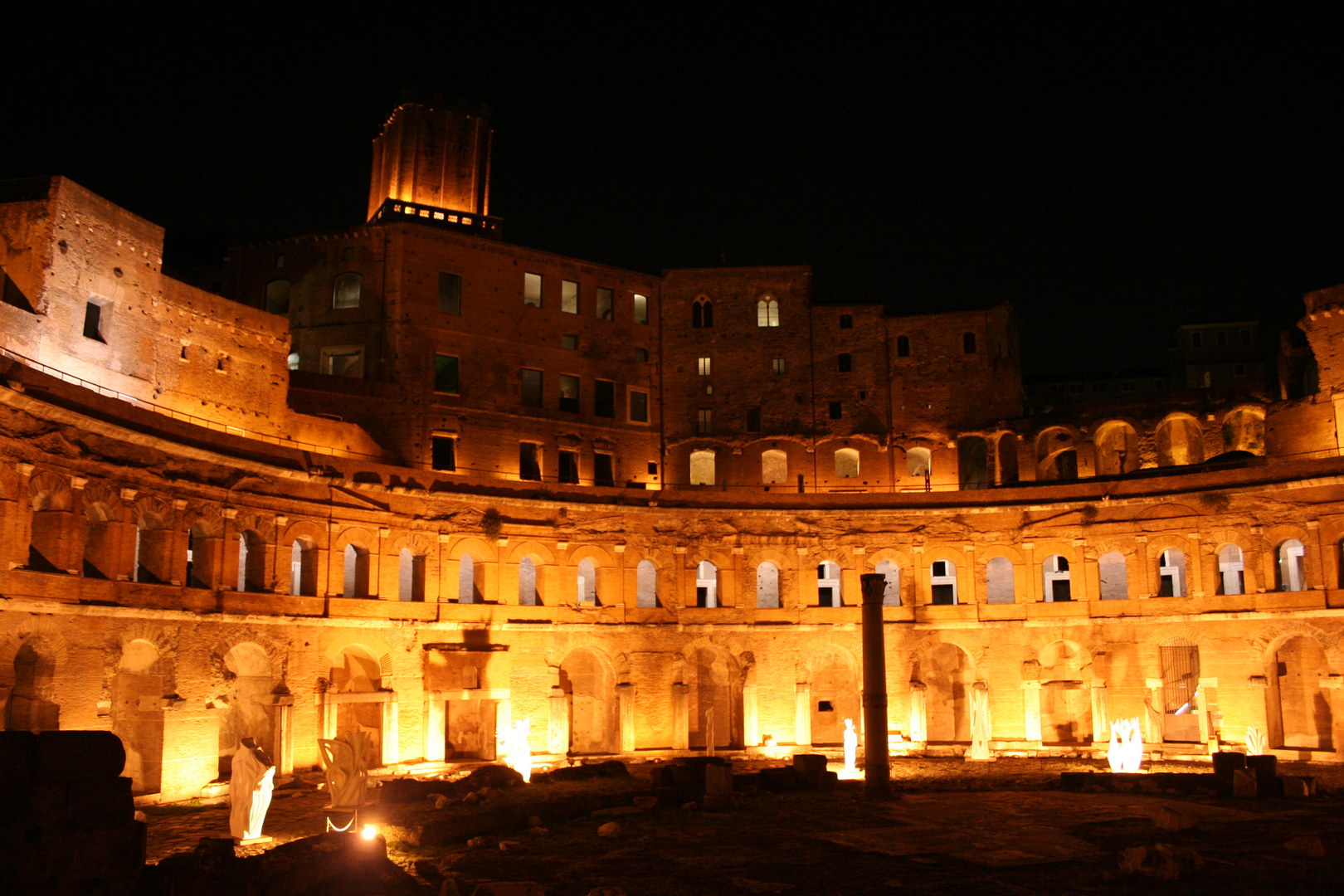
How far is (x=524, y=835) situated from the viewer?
23297 mm

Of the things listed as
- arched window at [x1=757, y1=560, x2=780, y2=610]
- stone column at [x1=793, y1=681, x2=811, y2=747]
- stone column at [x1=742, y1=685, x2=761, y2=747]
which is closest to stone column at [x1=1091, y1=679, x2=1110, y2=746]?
stone column at [x1=793, y1=681, x2=811, y2=747]

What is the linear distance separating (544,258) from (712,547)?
13.4 meters

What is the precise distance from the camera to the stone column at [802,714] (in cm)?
3894

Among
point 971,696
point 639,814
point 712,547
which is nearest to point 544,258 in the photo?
point 712,547

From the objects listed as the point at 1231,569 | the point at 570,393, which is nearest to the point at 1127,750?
the point at 1231,569

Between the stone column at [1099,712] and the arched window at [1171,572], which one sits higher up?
the arched window at [1171,572]

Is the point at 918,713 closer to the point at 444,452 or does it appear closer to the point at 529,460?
the point at 529,460

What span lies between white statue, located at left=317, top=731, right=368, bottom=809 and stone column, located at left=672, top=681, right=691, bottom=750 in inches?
673

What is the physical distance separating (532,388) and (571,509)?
7.57 m

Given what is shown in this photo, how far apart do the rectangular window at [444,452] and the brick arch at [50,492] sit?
1657cm

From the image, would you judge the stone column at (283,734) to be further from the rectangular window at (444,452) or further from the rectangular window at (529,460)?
the rectangular window at (529,460)

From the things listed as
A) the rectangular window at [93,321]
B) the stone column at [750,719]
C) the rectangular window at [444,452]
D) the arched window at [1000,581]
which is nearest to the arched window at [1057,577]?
the arched window at [1000,581]

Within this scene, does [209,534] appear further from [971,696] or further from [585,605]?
[971,696]

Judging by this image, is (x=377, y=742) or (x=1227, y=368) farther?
(x=1227, y=368)
